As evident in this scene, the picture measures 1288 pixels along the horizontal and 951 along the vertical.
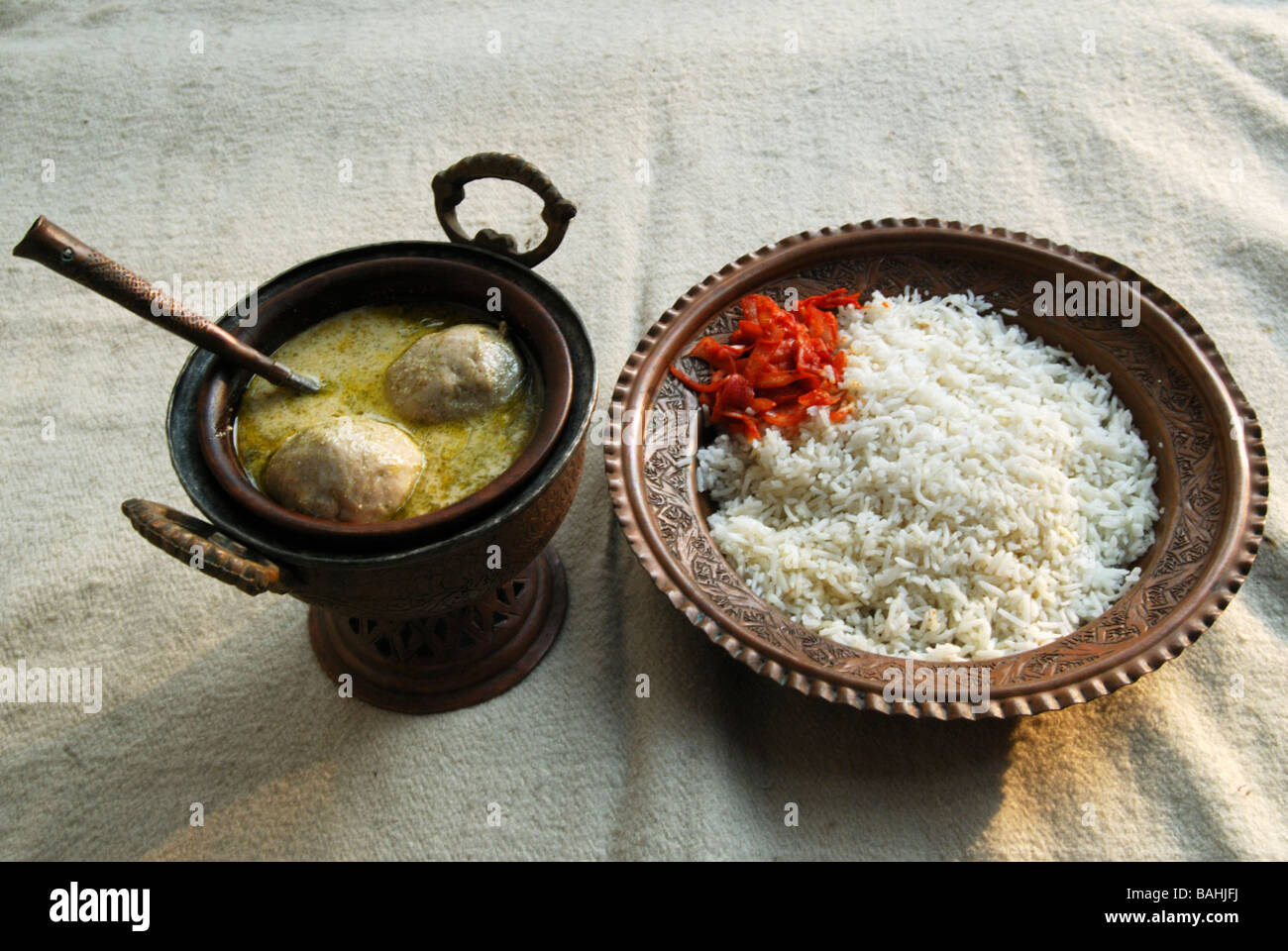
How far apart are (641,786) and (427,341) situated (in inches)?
34.4

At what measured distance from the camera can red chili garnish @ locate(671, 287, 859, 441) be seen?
214 cm

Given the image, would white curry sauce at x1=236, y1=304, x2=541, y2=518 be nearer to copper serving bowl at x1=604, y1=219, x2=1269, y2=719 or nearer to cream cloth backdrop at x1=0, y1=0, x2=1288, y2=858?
copper serving bowl at x1=604, y1=219, x2=1269, y2=719

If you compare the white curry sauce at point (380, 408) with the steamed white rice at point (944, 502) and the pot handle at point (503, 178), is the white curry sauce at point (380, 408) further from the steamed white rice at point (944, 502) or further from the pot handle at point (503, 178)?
the steamed white rice at point (944, 502)

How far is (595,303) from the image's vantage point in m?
2.69

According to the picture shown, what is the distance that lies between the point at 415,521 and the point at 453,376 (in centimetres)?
28

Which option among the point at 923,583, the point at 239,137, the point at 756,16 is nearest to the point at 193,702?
the point at 923,583

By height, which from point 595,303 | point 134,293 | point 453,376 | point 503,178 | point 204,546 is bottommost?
point 595,303

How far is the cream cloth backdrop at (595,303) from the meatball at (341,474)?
1.92 feet

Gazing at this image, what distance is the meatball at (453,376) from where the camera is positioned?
5.61ft

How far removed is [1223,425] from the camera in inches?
78.6

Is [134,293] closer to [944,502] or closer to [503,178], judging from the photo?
[503,178]

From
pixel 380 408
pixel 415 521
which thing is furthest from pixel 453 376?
pixel 415 521

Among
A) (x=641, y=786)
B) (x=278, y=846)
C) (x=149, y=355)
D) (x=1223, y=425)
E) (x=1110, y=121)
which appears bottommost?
(x=278, y=846)

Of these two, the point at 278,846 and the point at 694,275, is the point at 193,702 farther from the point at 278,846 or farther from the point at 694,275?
the point at 694,275
